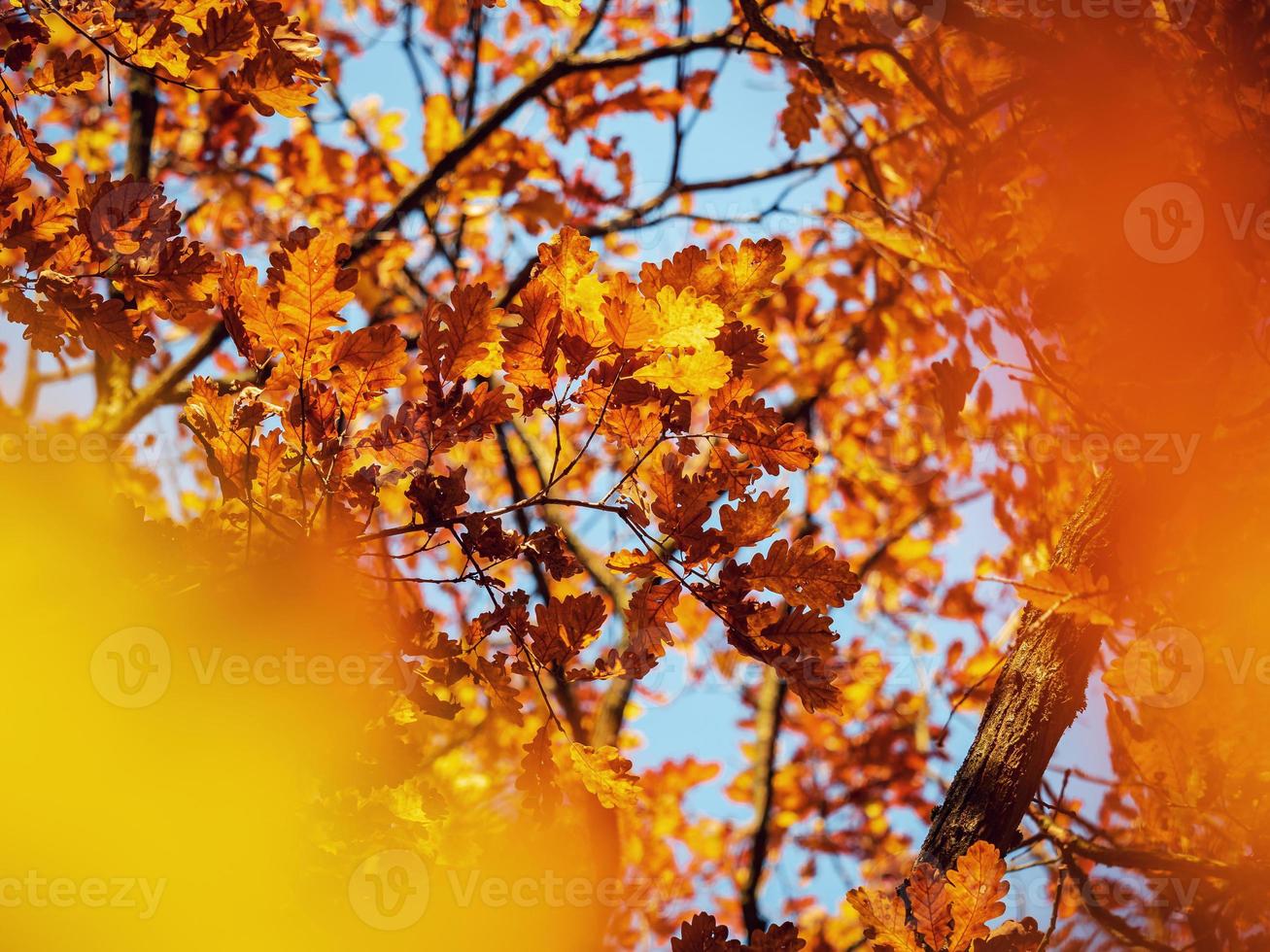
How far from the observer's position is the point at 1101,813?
358 cm

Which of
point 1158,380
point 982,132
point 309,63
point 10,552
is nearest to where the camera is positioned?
point 10,552

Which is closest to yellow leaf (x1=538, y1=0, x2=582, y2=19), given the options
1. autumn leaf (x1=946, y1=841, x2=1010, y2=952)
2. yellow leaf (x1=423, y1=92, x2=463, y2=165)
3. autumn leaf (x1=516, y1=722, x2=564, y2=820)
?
autumn leaf (x1=516, y1=722, x2=564, y2=820)

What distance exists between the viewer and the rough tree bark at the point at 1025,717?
181 centimetres

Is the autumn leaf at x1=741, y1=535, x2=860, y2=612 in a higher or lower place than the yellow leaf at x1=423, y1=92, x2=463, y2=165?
lower

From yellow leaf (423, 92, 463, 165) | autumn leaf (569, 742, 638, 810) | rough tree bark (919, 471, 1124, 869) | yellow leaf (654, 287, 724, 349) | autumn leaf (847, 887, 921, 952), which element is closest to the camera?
yellow leaf (654, 287, 724, 349)

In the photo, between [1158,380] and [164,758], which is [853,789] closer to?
[1158,380]

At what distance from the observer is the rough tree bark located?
181cm

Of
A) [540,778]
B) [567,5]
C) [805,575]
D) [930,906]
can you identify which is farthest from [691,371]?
[930,906]

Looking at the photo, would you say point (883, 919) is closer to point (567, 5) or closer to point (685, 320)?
point (685, 320)

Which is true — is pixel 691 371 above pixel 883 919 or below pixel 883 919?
above

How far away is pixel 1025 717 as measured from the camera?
1.86m

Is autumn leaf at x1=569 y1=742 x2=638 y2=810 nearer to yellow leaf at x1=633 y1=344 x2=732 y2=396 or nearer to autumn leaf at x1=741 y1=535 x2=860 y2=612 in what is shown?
autumn leaf at x1=741 y1=535 x2=860 y2=612

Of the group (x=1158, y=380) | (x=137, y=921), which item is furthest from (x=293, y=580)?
(x=1158, y=380)

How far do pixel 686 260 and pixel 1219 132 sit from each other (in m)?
1.64
